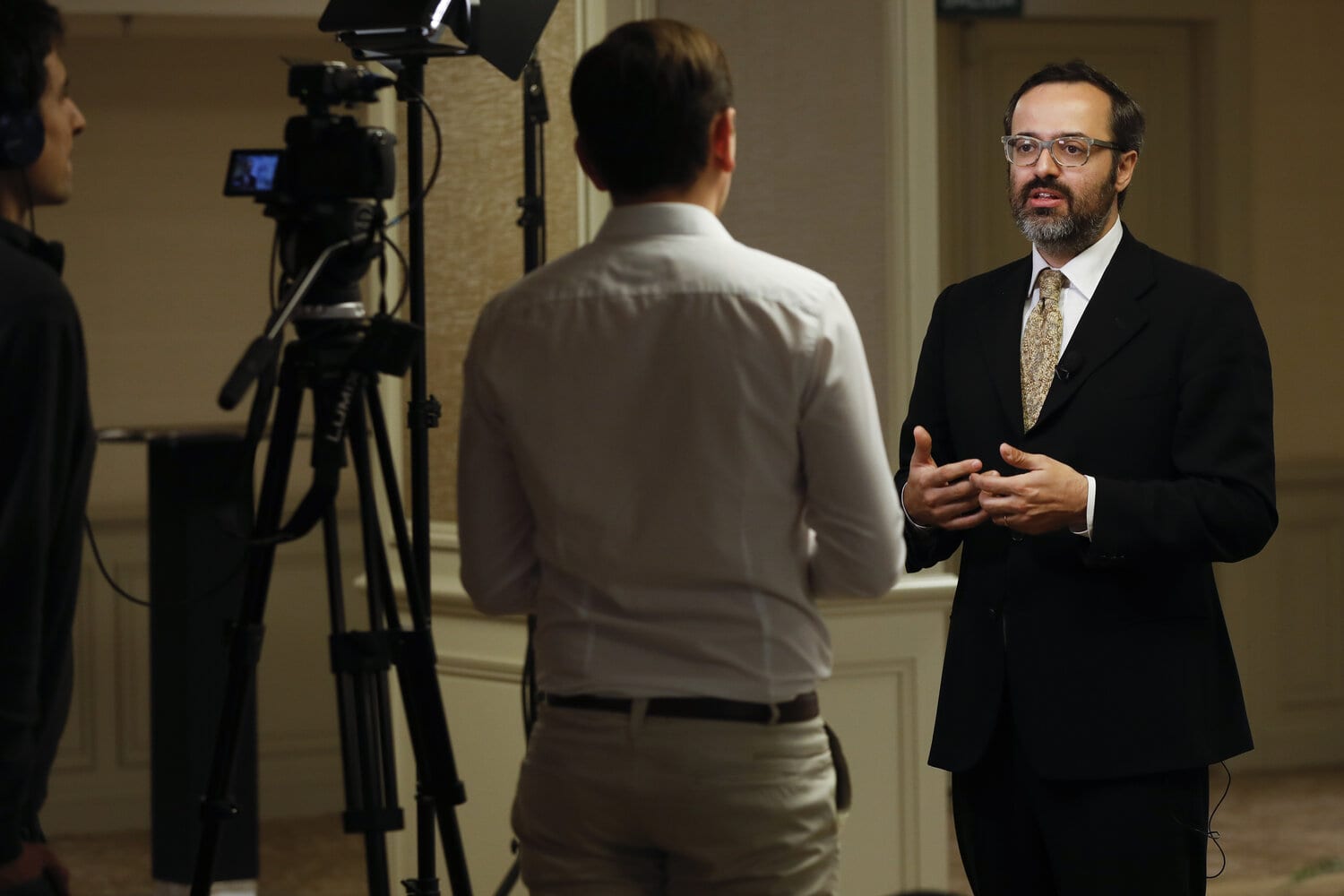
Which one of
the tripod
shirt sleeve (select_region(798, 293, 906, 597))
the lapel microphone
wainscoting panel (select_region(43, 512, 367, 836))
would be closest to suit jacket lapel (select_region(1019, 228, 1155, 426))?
the lapel microphone

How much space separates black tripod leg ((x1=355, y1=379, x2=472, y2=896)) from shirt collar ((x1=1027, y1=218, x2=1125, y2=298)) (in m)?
0.90

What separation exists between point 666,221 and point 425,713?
33.1 inches

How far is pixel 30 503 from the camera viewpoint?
131cm

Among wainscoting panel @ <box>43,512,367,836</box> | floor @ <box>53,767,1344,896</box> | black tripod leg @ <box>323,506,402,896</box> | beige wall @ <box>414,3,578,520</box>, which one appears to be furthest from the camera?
wainscoting panel @ <box>43,512,367,836</box>

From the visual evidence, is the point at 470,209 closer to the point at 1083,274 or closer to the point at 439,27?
the point at 439,27

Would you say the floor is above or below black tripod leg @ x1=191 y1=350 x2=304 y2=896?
below

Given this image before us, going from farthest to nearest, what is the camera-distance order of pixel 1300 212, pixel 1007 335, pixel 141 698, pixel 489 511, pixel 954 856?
pixel 1300 212 < pixel 141 698 < pixel 954 856 < pixel 1007 335 < pixel 489 511

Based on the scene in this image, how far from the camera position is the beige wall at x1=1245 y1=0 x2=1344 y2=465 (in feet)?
16.0

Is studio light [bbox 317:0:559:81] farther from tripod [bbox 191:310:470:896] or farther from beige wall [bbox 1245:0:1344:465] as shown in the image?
beige wall [bbox 1245:0:1344:465]

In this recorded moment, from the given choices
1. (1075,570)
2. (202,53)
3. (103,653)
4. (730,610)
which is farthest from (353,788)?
(202,53)

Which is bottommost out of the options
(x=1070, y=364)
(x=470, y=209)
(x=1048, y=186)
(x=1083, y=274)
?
(x=1070, y=364)

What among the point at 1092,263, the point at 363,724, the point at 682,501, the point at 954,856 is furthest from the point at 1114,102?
the point at 954,856

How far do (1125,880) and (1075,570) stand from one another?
1.22ft

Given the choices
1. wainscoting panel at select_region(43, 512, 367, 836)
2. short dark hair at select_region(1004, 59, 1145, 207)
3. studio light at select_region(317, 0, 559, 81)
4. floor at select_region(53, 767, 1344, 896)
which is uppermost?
studio light at select_region(317, 0, 559, 81)
